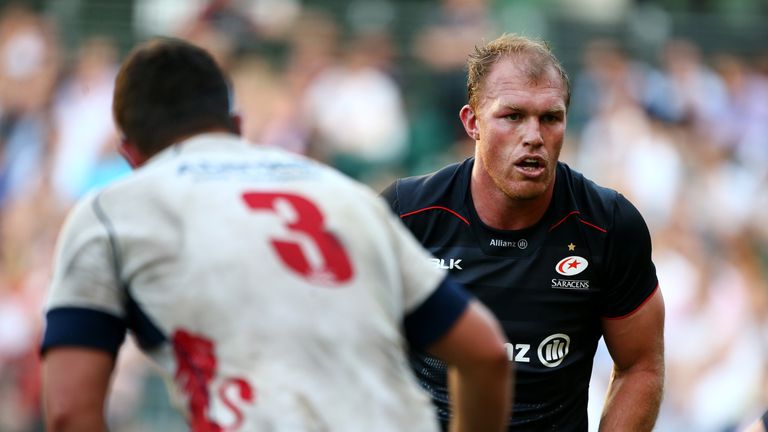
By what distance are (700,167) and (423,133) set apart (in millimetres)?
3026

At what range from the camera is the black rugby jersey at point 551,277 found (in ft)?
18.3

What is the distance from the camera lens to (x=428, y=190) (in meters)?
5.88

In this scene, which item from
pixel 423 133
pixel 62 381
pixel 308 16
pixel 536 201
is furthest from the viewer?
pixel 308 16

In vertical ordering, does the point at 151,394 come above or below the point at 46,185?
below

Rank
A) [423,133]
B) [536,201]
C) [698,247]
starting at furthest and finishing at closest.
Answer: [423,133] < [698,247] < [536,201]

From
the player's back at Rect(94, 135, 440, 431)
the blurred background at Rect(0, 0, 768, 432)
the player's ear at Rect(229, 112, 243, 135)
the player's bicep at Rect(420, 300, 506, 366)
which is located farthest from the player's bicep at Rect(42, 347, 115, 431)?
the blurred background at Rect(0, 0, 768, 432)

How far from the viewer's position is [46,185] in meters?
13.2

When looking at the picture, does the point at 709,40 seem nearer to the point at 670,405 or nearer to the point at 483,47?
the point at 670,405

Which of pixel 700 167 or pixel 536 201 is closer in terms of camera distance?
pixel 536 201

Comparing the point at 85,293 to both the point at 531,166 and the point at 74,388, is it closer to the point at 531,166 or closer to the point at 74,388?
the point at 74,388

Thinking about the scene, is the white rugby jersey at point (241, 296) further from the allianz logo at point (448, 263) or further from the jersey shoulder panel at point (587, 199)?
the jersey shoulder panel at point (587, 199)

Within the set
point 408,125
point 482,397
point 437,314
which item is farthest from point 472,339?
point 408,125

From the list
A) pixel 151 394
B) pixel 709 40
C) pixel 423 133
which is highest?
pixel 709 40

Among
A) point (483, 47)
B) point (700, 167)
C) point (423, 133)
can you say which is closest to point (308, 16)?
point (423, 133)
